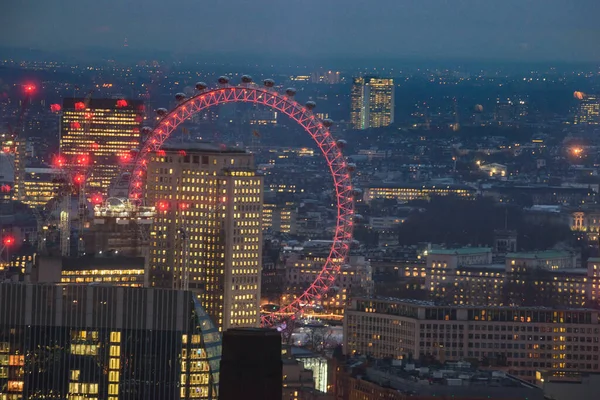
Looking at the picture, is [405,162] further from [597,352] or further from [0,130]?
[597,352]

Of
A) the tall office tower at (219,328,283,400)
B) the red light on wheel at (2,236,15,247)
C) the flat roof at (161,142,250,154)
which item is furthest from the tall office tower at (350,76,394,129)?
the tall office tower at (219,328,283,400)

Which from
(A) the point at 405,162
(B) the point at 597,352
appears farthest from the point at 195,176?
(A) the point at 405,162

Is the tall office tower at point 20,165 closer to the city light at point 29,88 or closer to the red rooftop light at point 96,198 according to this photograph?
the city light at point 29,88

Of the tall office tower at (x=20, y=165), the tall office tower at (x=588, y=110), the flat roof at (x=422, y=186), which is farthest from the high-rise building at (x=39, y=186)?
the tall office tower at (x=588, y=110)

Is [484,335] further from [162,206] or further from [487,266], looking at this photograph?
[487,266]

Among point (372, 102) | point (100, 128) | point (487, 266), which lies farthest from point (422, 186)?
point (487, 266)

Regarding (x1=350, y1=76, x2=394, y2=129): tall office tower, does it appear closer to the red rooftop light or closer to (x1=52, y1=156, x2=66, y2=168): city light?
(x1=52, y1=156, x2=66, y2=168): city light

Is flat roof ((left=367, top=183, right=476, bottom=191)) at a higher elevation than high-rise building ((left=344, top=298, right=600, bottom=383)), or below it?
higher
